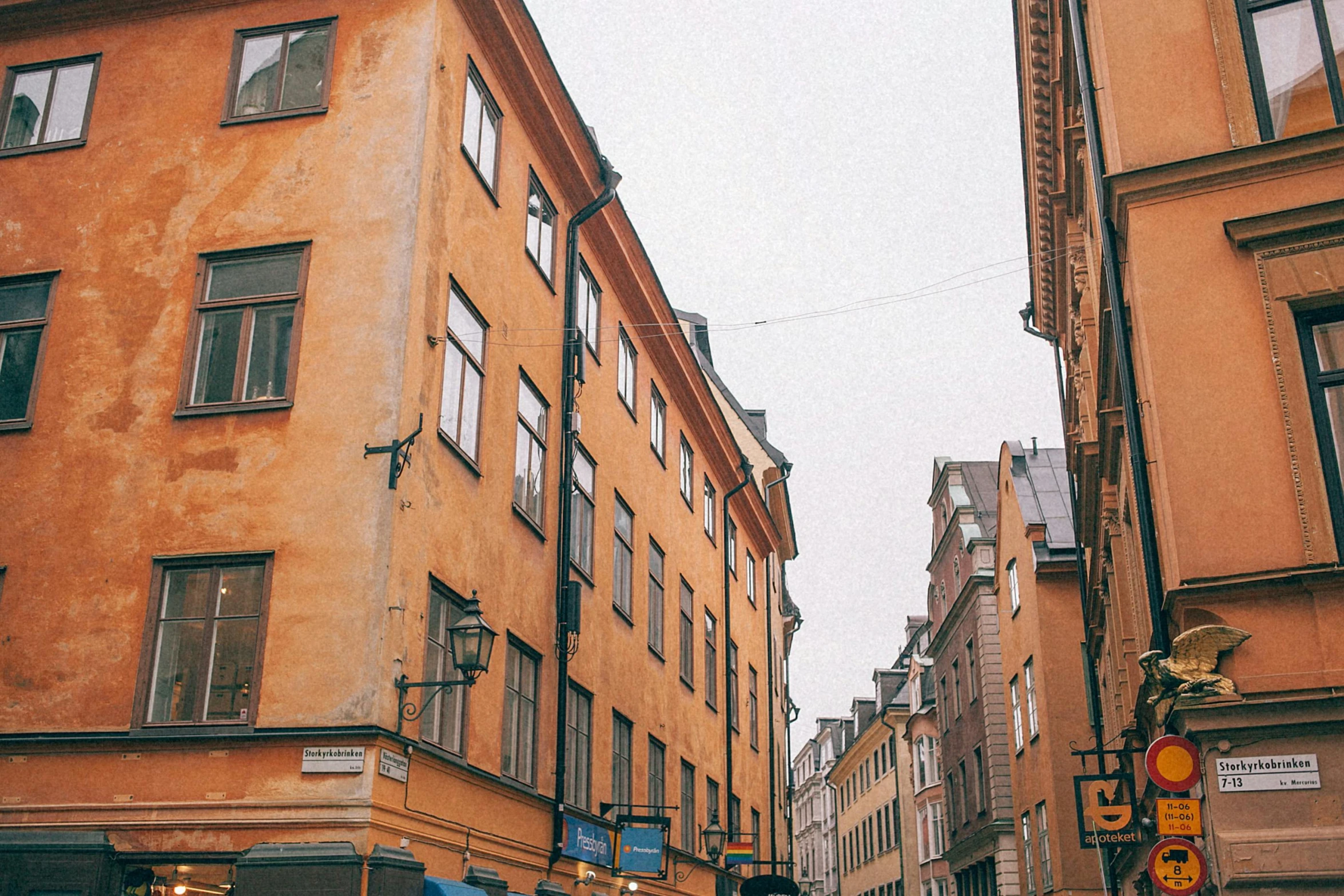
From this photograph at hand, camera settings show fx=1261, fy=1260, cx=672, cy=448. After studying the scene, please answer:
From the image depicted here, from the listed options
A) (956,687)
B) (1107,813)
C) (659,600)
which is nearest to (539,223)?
(659,600)

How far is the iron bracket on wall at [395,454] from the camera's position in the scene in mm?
12273

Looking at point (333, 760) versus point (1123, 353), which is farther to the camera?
point (1123, 353)

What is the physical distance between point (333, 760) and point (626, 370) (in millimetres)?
12360

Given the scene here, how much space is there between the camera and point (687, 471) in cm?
2766

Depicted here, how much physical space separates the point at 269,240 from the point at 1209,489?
31.8ft

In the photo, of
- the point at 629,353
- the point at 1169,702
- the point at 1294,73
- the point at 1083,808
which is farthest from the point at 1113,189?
the point at 629,353

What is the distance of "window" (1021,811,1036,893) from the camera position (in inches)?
1331

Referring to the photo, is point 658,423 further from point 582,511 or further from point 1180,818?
point 1180,818

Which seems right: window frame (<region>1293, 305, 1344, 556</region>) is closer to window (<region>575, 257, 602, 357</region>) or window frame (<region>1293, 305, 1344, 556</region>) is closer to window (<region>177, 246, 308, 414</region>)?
window (<region>177, 246, 308, 414</region>)

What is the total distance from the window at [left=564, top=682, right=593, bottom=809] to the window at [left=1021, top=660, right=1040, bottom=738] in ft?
57.2

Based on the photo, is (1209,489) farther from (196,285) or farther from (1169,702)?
(196,285)

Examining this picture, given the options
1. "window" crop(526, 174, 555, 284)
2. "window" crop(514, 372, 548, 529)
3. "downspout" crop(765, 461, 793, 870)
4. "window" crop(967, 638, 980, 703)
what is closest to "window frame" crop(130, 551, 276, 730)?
"window" crop(514, 372, 548, 529)

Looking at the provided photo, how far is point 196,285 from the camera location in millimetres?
13609

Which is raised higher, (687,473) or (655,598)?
A: (687,473)
